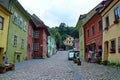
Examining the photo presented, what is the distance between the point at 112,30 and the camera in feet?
67.7

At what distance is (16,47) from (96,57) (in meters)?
10.2

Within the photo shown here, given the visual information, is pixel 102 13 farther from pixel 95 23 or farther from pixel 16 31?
pixel 16 31

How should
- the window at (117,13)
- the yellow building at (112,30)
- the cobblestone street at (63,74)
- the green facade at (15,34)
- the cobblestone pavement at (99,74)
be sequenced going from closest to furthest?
the cobblestone pavement at (99,74)
the cobblestone street at (63,74)
the window at (117,13)
the yellow building at (112,30)
the green facade at (15,34)

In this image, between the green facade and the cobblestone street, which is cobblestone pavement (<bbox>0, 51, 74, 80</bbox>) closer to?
the cobblestone street

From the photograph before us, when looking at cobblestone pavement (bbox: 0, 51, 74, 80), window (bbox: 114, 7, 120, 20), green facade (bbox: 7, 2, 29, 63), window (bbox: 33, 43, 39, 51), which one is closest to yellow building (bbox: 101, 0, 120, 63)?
window (bbox: 114, 7, 120, 20)

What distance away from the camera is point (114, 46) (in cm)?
2042

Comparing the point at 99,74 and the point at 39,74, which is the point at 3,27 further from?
the point at 99,74

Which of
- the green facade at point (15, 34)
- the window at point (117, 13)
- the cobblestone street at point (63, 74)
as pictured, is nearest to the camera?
the cobblestone street at point (63, 74)

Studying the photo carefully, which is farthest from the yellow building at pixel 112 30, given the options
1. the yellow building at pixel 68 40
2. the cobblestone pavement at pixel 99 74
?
the yellow building at pixel 68 40

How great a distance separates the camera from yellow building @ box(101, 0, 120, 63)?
18817 millimetres

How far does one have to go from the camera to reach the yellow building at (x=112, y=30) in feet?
61.7

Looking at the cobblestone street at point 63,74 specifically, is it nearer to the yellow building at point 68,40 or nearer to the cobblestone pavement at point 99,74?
the cobblestone pavement at point 99,74

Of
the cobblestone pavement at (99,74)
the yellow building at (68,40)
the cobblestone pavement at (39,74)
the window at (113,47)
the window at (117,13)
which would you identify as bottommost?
the cobblestone pavement at (39,74)

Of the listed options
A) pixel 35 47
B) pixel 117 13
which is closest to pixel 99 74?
pixel 117 13
